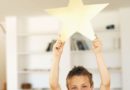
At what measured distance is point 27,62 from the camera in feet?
16.6

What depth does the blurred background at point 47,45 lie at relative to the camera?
4.32m

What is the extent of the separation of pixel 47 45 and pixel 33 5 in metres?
1.09

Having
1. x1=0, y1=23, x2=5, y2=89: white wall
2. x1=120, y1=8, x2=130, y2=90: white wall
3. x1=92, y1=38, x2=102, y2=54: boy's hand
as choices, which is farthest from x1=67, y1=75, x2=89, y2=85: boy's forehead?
x1=0, y1=23, x2=5, y2=89: white wall

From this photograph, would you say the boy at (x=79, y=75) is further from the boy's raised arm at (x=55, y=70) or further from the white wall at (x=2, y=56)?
the white wall at (x=2, y=56)

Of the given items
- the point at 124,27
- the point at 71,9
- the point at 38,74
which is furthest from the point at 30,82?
the point at 71,9

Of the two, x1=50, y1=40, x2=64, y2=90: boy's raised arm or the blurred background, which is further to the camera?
Answer: the blurred background

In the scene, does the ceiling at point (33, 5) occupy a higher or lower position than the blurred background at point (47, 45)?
higher

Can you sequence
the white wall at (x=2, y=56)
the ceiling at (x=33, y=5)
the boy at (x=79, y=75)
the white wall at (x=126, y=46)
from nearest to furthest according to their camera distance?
the boy at (x=79, y=75) < the ceiling at (x=33, y=5) < the white wall at (x=126, y=46) < the white wall at (x=2, y=56)

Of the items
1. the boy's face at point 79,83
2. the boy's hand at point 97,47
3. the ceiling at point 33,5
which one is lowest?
the boy's face at point 79,83

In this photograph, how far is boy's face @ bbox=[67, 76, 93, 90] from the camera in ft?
4.82

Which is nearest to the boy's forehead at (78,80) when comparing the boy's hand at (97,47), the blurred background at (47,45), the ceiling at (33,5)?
the boy's hand at (97,47)

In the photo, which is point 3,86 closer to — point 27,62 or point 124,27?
point 27,62

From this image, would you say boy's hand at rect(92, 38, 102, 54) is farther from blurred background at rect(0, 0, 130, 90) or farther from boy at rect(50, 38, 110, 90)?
blurred background at rect(0, 0, 130, 90)

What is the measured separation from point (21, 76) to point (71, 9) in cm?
353
